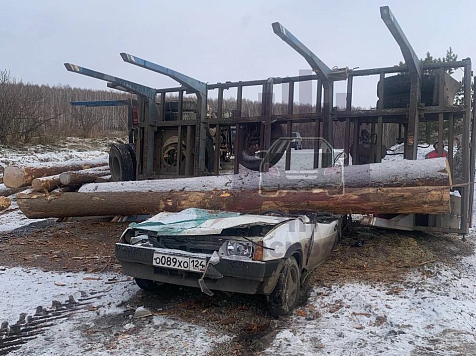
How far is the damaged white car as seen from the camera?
3.83 metres

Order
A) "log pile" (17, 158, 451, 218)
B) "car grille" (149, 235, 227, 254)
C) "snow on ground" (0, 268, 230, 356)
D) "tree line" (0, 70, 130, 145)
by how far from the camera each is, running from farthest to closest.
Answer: "tree line" (0, 70, 130, 145) → "log pile" (17, 158, 451, 218) → "car grille" (149, 235, 227, 254) → "snow on ground" (0, 268, 230, 356)

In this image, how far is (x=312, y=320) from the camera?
13.3ft

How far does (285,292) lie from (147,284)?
1.59m

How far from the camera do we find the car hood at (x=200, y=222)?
4.20 metres

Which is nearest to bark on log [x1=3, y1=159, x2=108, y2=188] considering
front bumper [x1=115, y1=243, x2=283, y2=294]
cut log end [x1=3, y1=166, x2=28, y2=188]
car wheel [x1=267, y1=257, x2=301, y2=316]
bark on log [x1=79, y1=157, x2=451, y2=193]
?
cut log end [x1=3, y1=166, x2=28, y2=188]

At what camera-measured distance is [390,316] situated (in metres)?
4.12

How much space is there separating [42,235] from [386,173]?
20.0 ft

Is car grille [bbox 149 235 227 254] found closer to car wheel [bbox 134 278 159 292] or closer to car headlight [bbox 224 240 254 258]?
car headlight [bbox 224 240 254 258]

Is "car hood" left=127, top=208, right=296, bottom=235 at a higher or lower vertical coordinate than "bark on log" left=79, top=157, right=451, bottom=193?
lower

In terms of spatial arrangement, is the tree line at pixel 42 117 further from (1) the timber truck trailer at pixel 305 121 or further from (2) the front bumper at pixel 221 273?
(2) the front bumper at pixel 221 273

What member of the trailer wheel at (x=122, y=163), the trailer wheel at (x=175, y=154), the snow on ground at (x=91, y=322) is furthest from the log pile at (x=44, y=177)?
the snow on ground at (x=91, y=322)

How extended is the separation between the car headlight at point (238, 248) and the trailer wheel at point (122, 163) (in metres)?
6.74

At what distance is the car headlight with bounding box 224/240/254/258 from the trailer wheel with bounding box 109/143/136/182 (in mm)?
6737

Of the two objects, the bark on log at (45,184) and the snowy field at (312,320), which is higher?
the bark on log at (45,184)
